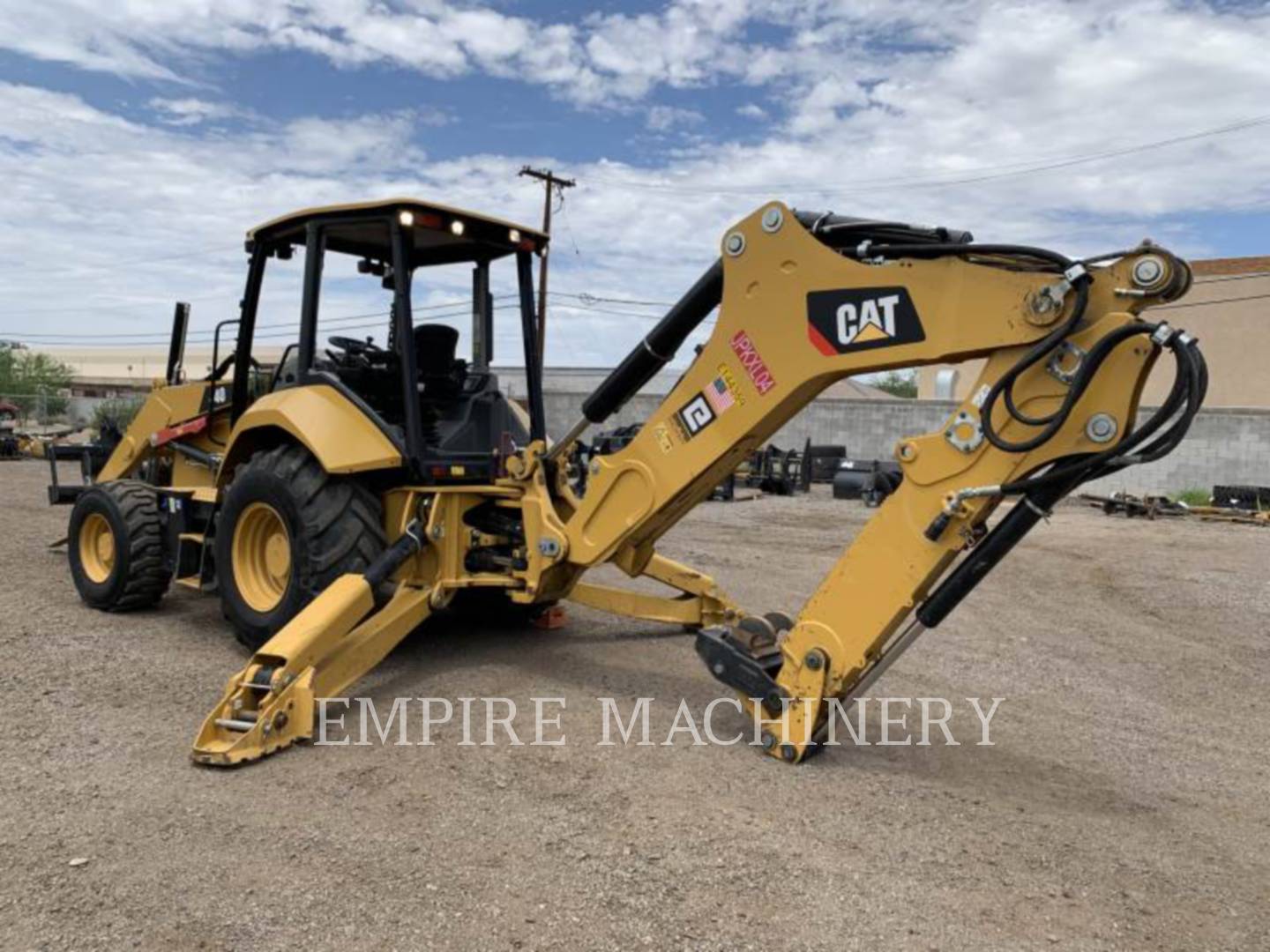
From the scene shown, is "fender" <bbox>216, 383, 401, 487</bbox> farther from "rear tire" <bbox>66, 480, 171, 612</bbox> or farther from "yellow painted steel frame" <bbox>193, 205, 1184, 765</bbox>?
"rear tire" <bbox>66, 480, 171, 612</bbox>

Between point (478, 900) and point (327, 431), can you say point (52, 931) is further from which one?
point (327, 431)

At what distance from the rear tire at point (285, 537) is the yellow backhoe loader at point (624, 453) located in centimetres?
2

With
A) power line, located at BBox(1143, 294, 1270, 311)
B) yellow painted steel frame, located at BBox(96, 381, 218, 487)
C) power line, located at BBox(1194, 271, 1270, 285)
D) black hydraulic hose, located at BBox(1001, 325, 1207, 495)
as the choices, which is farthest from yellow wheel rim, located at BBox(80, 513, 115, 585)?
power line, located at BBox(1194, 271, 1270, 285)

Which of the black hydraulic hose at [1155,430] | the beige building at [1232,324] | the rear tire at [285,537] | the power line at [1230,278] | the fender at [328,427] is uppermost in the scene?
the power line at [1230,278]

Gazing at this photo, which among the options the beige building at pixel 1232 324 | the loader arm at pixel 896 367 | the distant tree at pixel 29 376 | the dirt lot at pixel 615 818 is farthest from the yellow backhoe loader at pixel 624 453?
the distant tree at pixel 29 376

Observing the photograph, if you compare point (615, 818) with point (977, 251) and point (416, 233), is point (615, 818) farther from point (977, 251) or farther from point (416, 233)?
point (416, 233)

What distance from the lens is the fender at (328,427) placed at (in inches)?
208

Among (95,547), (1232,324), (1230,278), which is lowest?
(95,547)

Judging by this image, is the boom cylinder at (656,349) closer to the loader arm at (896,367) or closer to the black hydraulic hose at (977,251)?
the loader arm at (896,367)

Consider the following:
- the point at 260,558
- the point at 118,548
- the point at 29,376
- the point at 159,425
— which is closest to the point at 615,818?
the point at 260,558

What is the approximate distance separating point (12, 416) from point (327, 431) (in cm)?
2425

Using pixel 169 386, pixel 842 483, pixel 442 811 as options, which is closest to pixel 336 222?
pixel 169 386

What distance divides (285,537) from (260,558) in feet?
1.09

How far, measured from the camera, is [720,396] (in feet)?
14.4
